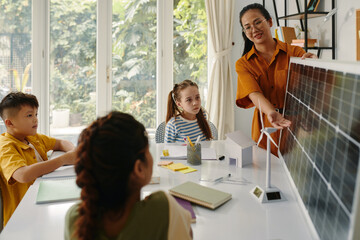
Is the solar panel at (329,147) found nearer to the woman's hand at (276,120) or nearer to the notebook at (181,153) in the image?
the woman's hand at (276,120)

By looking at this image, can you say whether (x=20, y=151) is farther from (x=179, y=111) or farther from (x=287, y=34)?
(x=287, y=34)

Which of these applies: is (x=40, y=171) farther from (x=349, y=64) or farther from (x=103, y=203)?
(x=349, y=64)

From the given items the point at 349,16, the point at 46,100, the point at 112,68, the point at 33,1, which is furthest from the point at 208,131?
the point at 33,1

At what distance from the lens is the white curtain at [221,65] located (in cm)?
369

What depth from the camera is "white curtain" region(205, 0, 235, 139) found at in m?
3.69

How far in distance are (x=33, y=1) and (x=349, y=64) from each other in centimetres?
346

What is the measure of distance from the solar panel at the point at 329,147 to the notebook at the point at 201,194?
268 mm

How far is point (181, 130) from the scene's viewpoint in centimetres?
243

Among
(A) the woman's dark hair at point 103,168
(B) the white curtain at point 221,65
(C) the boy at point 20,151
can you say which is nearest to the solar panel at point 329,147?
(A) the woman's dark hair at point 103,168

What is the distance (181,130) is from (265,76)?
28.0 inches

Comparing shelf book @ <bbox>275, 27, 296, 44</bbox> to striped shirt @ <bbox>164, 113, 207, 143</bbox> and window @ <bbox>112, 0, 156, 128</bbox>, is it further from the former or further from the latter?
window @ <bbox>112, 0, 156, 128</bbox>

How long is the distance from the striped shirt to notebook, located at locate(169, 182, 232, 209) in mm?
1074

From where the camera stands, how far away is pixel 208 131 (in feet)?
8.22

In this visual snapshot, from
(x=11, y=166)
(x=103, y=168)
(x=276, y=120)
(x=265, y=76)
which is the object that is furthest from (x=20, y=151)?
(x=265, y=76)
